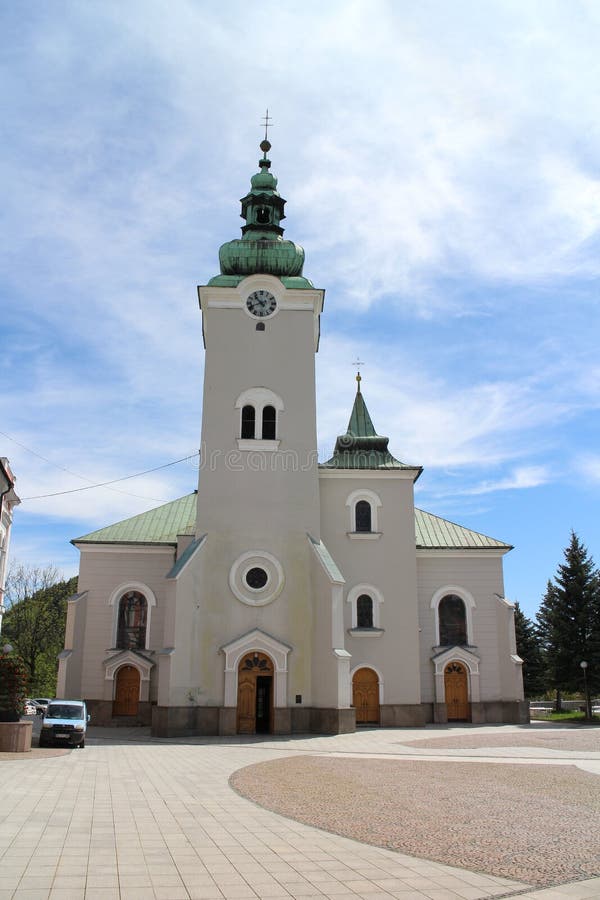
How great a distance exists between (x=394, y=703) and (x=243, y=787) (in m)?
17.9

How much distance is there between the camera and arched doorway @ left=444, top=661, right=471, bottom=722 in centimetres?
3253

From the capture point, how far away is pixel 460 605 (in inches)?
1342

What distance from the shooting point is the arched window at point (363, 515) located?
3294 centimetres

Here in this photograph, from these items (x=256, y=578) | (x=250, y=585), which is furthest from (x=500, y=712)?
(x=250, y=585)

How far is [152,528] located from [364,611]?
1065 centimetres

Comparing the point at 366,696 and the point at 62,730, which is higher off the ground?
the point at 366,696

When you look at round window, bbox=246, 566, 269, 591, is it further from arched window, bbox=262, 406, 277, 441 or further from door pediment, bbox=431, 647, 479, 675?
door pediment, bbox=431, 647, 479, 675

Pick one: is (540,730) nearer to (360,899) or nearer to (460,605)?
(460,605)

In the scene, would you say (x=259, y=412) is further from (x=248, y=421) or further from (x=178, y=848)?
(x=178, y=848)

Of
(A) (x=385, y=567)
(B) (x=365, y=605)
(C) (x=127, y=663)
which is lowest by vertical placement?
(C) (x=127, y=663)

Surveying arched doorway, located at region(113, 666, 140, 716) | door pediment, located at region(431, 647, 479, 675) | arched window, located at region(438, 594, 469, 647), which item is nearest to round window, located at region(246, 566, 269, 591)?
arched doorway, located at region(113, 666, 140, 716)

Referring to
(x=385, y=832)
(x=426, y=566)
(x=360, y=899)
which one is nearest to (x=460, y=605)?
(x=426, y=566)

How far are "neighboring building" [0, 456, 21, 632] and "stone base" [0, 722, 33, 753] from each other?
13037mm

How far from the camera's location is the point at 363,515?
33.1 metres
